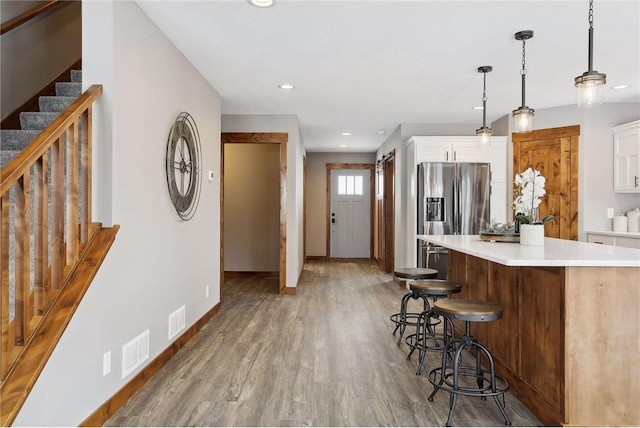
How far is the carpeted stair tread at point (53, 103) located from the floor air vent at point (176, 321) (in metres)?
1.84

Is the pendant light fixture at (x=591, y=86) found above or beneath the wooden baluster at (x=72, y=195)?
above

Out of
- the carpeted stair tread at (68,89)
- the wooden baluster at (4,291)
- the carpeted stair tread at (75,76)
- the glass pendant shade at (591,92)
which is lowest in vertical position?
the wooden baluster at (4,291)

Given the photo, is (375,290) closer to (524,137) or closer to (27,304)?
(524,137)

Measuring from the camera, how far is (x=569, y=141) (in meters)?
5.52

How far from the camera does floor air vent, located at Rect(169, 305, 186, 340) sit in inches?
135

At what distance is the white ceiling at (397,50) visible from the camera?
9.36 ft

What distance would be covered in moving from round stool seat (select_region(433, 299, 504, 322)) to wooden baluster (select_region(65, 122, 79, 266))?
2.02 metres

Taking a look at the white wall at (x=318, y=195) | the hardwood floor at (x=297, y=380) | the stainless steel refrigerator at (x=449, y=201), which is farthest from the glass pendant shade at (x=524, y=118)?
the white wall at (x=318, y=195)

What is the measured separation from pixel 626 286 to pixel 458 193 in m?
3.81

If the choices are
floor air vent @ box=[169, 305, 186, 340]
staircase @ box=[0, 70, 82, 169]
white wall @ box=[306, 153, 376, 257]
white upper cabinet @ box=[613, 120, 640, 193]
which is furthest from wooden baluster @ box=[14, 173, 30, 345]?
white wall @ box=[306, 153, 376, 257]

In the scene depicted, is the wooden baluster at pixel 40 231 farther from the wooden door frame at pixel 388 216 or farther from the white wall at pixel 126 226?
the wooden door frame at pixel 388 216

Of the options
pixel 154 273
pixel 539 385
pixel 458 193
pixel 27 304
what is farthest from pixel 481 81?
pixel 27 304

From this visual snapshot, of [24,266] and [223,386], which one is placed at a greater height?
[24,266]

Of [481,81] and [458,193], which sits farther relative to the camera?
[458,193]
